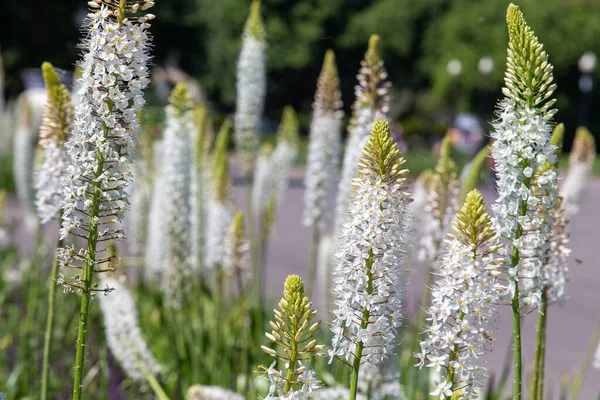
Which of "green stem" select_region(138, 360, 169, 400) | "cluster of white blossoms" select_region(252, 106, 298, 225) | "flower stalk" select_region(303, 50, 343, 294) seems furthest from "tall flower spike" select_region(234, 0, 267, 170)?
"green stem" select_region(138, 360, 169, 400)

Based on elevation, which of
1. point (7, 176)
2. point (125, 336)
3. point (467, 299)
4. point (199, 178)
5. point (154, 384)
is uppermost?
point (7, 176)

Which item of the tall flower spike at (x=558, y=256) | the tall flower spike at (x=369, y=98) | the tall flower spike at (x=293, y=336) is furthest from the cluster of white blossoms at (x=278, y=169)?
the tall flower spike at (x=293, y=336)

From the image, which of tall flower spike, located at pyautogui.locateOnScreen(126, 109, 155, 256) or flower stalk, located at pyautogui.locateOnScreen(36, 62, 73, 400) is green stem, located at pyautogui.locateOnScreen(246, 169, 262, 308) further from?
flower stalk, located at pyautogui.locateOnScreen(36, 62, 73, 400)

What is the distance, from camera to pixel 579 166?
6.70 metres

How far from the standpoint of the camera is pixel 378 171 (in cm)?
231

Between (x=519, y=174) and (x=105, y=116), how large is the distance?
3.80 feet

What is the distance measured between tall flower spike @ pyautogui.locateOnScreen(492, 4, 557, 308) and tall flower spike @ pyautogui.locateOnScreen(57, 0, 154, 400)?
3.38 ft

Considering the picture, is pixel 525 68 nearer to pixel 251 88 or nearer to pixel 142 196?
pixel 251 88

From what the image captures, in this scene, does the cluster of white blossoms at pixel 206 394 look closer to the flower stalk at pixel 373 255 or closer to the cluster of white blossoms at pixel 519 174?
the flower stalk at pixel 373 255

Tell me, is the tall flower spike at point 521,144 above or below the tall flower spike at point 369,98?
below

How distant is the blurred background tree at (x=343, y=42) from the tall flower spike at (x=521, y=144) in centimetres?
3336

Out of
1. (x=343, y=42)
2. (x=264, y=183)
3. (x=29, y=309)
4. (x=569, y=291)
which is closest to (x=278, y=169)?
(x=264, y=183)

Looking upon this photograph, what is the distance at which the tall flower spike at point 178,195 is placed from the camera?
543cm

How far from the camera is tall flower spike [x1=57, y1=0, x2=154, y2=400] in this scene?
2268 mm
